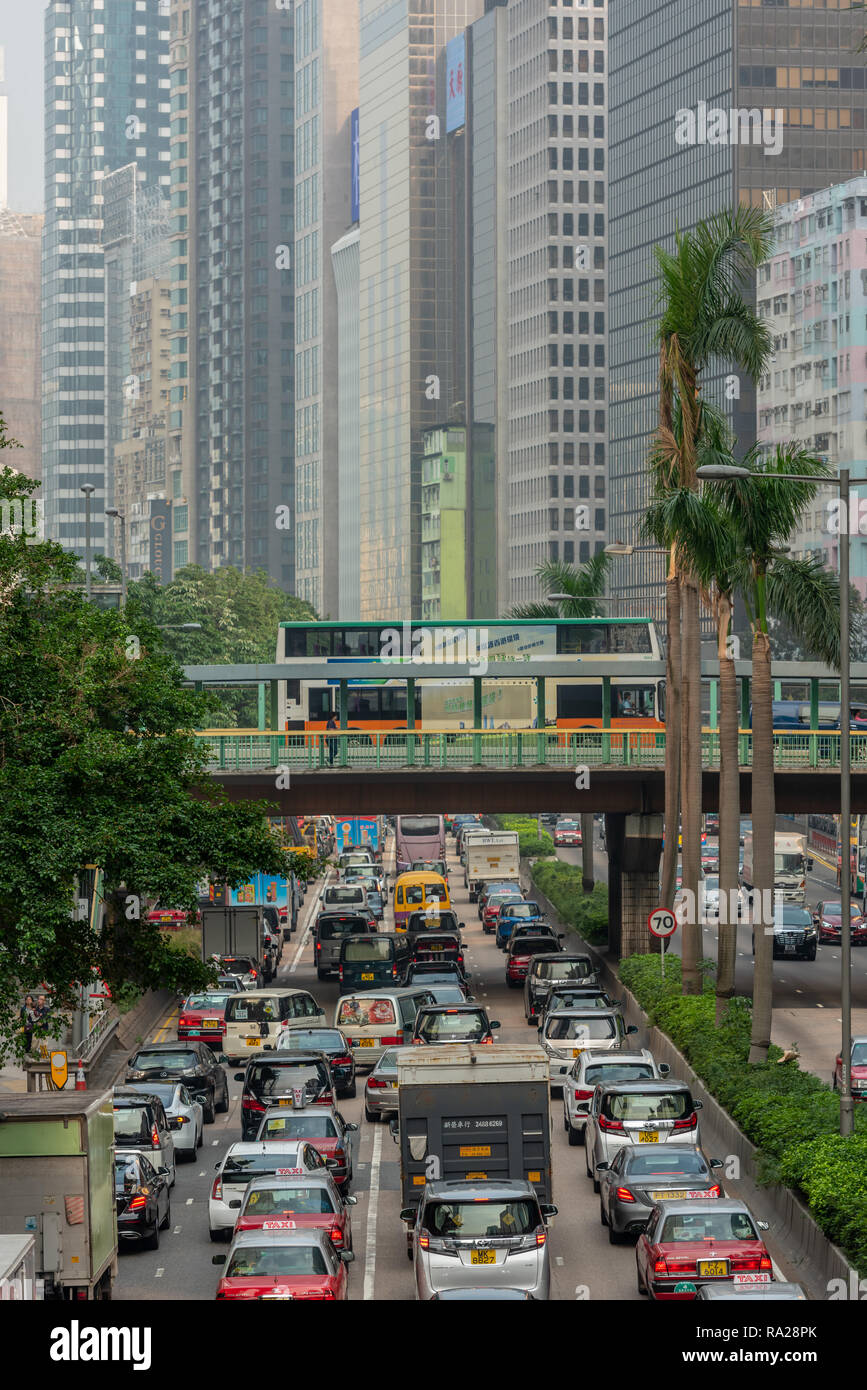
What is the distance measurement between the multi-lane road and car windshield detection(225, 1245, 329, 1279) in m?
2.31

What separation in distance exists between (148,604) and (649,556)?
105 metres

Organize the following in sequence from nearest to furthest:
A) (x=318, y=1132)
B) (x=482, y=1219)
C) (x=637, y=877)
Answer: (x=482, y=1219), (x=318, y=1132), (x=637, y=877)

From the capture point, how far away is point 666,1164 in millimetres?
22969

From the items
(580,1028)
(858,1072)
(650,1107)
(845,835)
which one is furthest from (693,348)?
(650,1107)

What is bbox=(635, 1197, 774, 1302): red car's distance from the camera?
18.2 metres

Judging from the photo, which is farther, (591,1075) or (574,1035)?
(574,1035)

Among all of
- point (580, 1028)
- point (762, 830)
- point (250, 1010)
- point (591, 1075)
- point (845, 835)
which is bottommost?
point (250, 1010)

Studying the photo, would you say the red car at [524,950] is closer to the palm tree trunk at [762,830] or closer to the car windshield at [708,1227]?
the palm tree trunk at [762,830]

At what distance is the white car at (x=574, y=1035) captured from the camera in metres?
34.2

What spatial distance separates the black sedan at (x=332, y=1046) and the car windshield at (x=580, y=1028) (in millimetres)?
3471

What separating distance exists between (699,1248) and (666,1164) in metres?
4.47

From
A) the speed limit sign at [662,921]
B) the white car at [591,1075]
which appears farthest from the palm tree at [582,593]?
the white car at [591,1075]

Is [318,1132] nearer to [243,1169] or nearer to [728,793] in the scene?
[243,1169]
